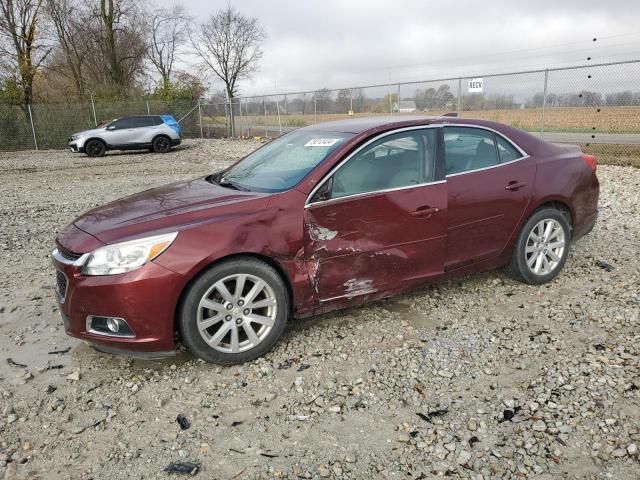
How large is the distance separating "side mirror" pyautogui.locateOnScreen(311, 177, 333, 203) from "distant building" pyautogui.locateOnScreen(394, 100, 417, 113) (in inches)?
570

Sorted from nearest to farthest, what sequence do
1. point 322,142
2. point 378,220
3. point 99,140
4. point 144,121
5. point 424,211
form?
1. point 378,220
2. point 424,211
3. point 322,142
4. point 99,140
5. point 144,121

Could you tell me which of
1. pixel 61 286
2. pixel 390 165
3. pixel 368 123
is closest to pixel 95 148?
pixel 61 286

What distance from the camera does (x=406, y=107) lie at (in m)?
17.4

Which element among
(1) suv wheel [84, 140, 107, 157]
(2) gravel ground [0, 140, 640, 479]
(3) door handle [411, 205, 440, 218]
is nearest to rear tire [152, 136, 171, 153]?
(1) suv wheel [84, 140, 107, 157]

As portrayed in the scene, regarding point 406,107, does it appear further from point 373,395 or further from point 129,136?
point 373,395

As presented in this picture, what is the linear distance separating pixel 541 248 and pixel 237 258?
2.80m

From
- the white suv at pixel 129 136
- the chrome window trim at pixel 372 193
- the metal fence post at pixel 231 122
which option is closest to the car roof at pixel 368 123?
the chrome window trim at pixel 372 193

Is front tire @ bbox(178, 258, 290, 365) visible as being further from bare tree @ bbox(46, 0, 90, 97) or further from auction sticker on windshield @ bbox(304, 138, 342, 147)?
bare tree @ bbox(46, 0, 90, 97)

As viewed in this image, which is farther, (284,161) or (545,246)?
(545,246)

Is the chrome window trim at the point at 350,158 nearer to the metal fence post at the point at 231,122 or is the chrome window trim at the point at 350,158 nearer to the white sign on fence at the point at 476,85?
the white sign on fence at the point at 476,85

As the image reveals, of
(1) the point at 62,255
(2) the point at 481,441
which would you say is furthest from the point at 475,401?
(1) the point at 62,255

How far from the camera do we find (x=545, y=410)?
277 centimetres

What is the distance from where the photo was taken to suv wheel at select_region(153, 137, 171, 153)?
1931cm

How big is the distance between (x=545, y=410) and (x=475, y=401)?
0.37 metres
